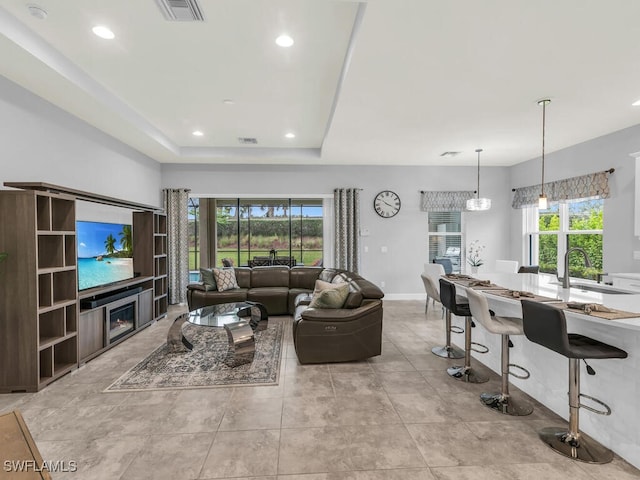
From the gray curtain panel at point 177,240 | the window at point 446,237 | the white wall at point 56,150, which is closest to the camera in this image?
the white wall at point 56,150

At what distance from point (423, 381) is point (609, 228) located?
147 inches

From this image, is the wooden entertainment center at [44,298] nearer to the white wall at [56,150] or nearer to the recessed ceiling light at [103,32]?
the white wall at [56,150]

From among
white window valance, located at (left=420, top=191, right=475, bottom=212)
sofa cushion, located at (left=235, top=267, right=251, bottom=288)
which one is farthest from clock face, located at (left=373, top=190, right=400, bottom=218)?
sofa cushion, located at (left=235, top=267, right=251, bottom=288)

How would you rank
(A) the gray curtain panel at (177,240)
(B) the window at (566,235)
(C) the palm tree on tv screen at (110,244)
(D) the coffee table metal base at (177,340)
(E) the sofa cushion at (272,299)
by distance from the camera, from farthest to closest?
(A) the gray curtain panel at (177,240) < (E) the sofa cushion at (272,299) < (B) the window at (566,235) < (C) the palm tree on tv screen at (110,244) < (D) the coffee table metal base at (177,340)

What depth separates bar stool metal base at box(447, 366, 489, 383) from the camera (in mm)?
3197

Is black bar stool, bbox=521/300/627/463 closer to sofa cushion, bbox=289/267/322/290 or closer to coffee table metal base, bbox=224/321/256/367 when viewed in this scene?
coffee table metal base, bbox=224/321/256/367

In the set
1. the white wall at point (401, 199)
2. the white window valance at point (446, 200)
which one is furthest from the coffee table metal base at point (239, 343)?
the white window valance at point (446, 200)

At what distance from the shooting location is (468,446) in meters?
2.23

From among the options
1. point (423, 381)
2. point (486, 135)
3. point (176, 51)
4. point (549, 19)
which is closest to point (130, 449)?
point (423, 381)

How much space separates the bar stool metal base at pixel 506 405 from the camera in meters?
2.62

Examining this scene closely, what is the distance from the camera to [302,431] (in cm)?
240

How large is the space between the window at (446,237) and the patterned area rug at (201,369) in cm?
423

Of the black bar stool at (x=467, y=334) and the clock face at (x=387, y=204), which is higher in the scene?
the clock face at (x=387, y=204)

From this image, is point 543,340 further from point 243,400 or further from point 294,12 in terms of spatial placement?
point 294,12
